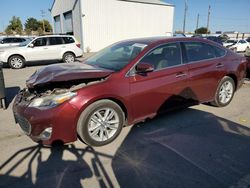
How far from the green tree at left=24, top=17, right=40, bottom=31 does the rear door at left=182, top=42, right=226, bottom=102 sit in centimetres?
7664

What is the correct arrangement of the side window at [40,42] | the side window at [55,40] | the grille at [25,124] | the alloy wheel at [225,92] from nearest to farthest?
the grille at [25,124] → the alloy wheel at [225,92] → the side window at [40,42] → the side window at [55,40]

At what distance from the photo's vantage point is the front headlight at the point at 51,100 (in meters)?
2.90

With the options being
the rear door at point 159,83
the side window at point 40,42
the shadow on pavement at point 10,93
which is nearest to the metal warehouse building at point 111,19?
the side window at point 40,42

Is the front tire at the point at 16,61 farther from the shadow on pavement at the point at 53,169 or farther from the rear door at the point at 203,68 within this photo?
the rear door at the point at 203,68

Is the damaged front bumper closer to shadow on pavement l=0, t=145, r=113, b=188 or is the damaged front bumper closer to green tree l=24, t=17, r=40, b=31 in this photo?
shadow on pavement l=0, t=145, r=113, b=188

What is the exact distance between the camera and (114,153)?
10.1 feet

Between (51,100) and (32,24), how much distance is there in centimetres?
7912

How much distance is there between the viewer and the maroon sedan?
2.94 m

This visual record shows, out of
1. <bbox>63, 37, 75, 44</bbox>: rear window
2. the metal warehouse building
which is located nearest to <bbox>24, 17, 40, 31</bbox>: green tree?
the metal warehouse building

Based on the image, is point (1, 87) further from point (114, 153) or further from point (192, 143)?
point (192, 143)

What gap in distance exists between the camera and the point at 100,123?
3240 mm

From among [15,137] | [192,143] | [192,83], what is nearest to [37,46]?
[15,137]

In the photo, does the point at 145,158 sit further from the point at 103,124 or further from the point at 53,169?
the point at 53,169

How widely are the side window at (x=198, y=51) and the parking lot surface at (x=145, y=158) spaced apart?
1247 millimetres
